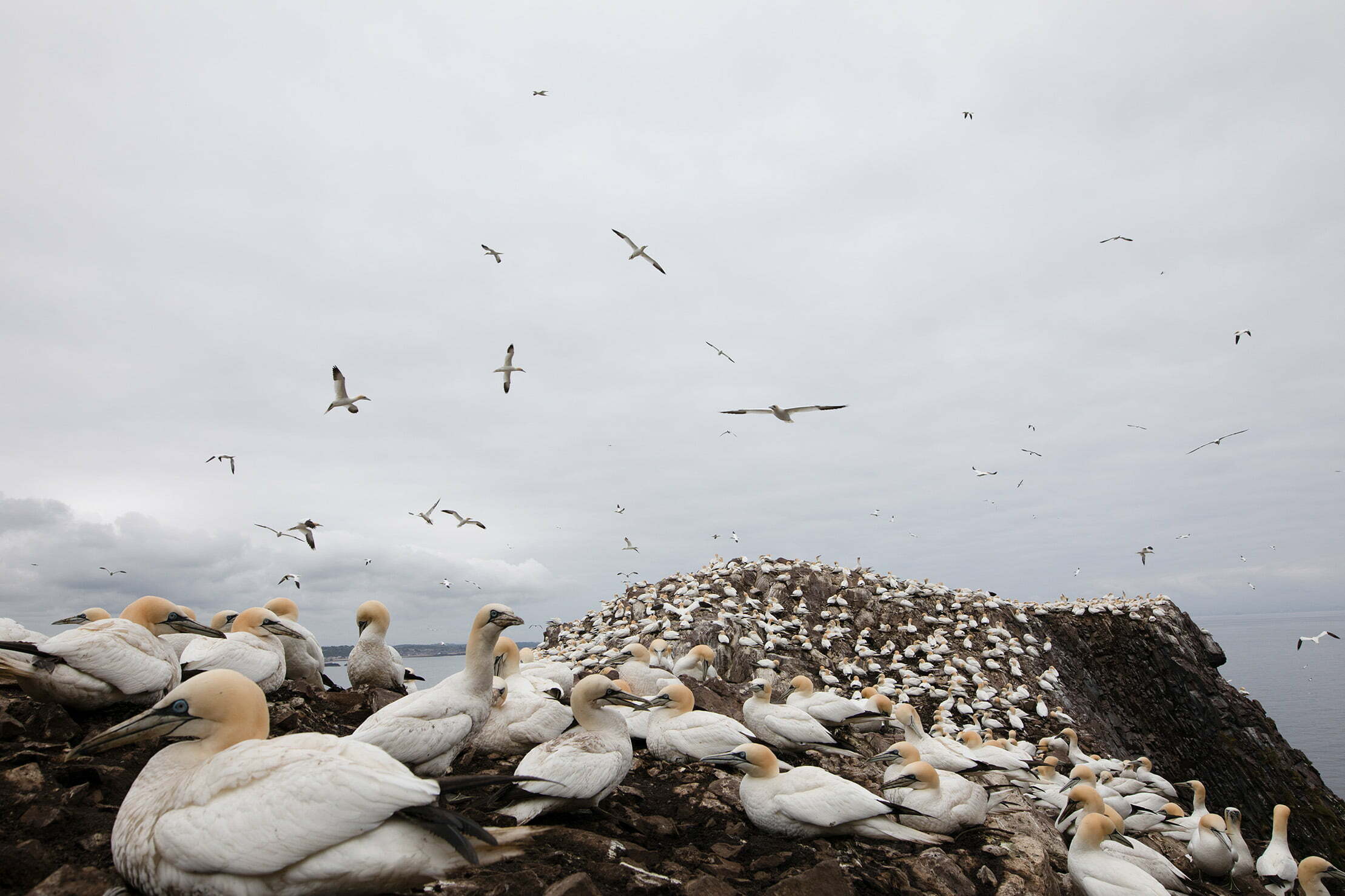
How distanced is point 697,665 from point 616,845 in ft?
27.2

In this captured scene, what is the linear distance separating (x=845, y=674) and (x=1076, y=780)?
10.4m

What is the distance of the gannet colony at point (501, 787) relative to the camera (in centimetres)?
345

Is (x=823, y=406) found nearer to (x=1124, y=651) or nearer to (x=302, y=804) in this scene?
(x=302, y=804)

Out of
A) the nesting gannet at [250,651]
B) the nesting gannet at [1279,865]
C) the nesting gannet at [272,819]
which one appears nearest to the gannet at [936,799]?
the nesting gannet at [272,819]

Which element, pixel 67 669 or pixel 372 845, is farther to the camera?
pixel 67 669

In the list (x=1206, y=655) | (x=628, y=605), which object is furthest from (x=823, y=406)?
(x=1206, y=655)

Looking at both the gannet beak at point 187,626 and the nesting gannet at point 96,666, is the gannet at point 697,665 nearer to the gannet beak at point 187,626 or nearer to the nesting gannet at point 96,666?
the gannet beak at point 187,626

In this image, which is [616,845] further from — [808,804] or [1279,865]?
[1279,865]

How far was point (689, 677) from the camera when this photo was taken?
39.0ft


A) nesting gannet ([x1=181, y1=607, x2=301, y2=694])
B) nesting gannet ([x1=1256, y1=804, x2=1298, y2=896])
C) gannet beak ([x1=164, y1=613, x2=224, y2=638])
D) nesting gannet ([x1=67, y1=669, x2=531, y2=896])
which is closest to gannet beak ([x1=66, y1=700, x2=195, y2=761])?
nesting gannet ([x1=67, y1=669, x2=531, y2=896])

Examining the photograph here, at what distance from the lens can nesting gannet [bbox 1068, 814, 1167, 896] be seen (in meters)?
6.50

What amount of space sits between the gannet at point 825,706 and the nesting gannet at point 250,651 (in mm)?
6779

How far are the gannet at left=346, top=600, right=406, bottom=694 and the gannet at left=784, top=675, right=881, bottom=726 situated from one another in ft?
18.9

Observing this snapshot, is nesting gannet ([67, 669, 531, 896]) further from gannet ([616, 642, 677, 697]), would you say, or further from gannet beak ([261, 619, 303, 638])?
gannet ([616, 642, 677, 697])
